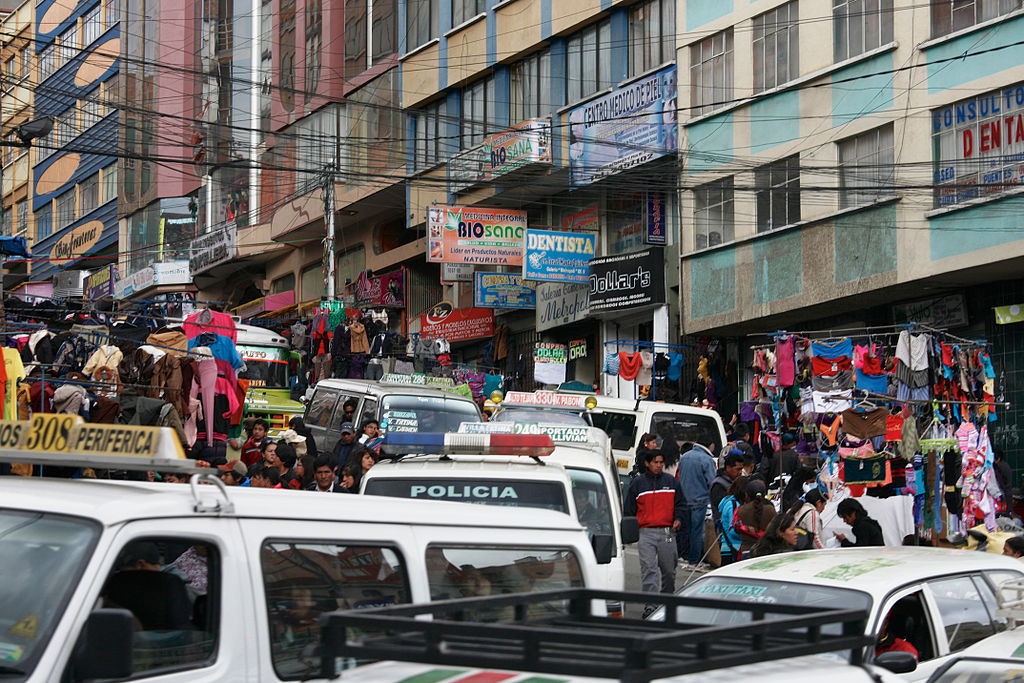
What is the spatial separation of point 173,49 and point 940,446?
44.6 meters

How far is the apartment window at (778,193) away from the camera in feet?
85.2

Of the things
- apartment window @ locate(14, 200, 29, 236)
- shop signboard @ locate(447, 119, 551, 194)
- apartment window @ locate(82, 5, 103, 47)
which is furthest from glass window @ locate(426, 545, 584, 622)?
apartment window @ locate(14, 200, 29, 236)

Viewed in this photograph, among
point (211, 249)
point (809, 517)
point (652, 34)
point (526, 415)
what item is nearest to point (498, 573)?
point (809, 517)

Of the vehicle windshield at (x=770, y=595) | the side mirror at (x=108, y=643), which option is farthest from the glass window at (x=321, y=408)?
the side mirror at (x=108, y=643)

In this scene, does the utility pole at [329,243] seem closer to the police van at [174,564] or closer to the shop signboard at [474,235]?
the shop signboard at [474,235]

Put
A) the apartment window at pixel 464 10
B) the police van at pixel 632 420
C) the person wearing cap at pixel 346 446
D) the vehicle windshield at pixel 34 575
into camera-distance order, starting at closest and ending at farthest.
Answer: the vehicle windshield at pixel 34 575
the person wearing cap at pixel 346 446
the police van at pixel 632 420
the apartment window at pixel 464 10

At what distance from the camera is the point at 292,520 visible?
510 centimetres

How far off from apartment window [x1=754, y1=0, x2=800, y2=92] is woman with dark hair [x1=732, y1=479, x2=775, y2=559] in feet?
47.9

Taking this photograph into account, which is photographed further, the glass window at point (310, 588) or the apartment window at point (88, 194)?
the apartment window at point (88, 194)

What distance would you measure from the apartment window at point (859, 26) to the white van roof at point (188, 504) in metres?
20.3

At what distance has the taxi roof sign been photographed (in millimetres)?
4902

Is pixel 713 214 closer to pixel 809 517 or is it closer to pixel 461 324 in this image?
pixel 461 324

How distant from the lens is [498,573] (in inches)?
244

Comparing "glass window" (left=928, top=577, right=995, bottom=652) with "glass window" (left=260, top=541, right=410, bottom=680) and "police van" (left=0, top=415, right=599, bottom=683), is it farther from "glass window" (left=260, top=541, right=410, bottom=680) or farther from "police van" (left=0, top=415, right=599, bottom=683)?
"glass window" (left=260, top=541, right=410, bottom=680)
